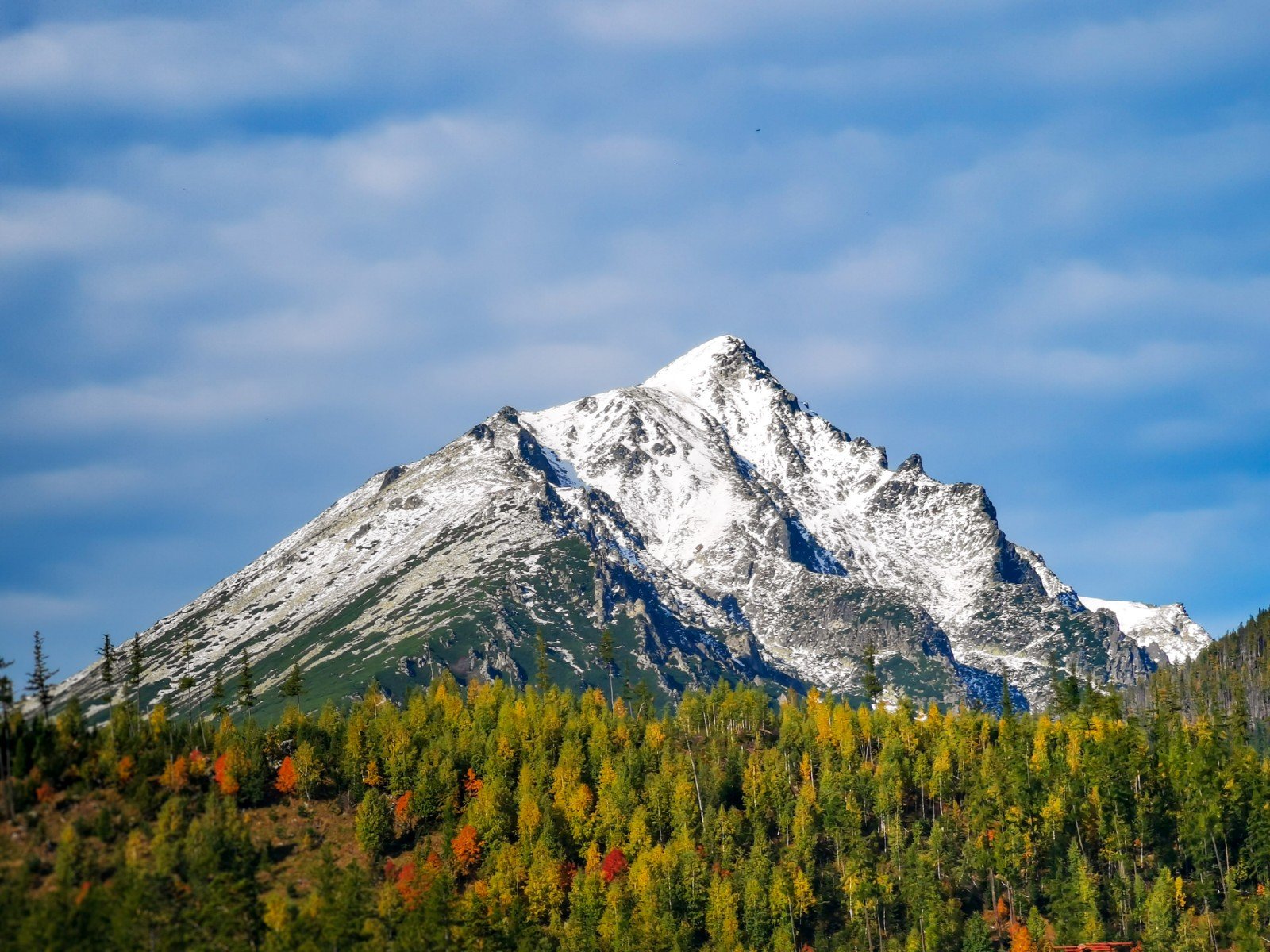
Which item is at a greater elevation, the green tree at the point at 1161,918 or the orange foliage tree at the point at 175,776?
the orange foliage tree at the point at 175,776

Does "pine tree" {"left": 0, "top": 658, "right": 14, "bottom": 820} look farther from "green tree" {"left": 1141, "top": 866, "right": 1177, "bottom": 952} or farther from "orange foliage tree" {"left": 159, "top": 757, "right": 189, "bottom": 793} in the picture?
"green tree" {"left": 1141, "top": 866, "right": 1177, "bottom": 952}

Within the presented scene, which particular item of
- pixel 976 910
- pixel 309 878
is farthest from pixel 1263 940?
pixel 309 878

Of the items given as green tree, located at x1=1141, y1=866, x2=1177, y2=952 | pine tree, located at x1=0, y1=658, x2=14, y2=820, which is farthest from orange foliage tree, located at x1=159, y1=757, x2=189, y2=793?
green tree, located at x1=1141, y1=866, x2=1177, y2=952

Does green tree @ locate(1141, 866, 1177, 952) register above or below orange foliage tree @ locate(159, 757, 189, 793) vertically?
below

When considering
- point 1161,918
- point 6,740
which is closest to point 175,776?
point 6,740

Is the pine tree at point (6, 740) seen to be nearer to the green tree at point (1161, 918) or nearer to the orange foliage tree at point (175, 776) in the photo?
the orange foliage tree at point (175, 776)

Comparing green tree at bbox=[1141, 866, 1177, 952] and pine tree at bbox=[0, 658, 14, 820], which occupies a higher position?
pine tree at bbox=[0, 658, 14, 820]

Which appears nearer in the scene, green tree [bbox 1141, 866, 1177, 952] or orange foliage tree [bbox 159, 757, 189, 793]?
green tree [bbox 1141, 866, 1177, 952]

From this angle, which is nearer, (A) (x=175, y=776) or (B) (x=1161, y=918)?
(B) (x=1161, y=918)

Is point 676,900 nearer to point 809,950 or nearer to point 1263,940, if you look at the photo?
point 809,950

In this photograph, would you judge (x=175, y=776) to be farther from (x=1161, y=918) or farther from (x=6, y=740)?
(x=1161, y=918)

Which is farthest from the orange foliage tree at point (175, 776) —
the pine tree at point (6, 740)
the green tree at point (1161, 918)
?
the green tree at point (1161, 918)

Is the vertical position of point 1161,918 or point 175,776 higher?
point 175,776

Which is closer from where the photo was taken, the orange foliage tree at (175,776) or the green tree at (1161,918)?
the green tree at (1161,918)
